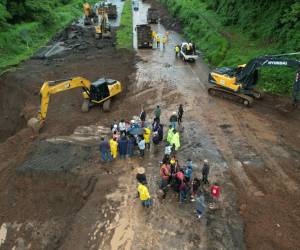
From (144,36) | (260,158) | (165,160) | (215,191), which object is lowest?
(260,158)

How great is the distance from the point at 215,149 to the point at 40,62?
23.2 m

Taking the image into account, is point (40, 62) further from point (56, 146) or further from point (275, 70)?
point (275, 70)

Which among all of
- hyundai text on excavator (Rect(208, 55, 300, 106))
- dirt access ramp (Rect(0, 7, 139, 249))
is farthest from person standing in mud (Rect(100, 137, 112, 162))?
hyundai text on excavator (Rect(208, 55, 300, 106))

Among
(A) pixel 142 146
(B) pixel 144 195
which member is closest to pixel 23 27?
(A) pixel 142 146

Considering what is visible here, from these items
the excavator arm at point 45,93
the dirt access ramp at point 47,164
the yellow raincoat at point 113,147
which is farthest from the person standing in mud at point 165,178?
the excavator arm at point 45,93

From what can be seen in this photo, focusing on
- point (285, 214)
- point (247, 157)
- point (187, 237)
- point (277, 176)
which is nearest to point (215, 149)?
point (247, 157)

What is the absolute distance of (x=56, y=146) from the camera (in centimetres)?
1866

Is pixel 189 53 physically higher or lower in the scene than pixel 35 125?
higher

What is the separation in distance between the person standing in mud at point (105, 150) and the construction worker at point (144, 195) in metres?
3.81

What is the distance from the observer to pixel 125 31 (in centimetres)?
4647

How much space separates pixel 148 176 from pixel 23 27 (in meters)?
31.1

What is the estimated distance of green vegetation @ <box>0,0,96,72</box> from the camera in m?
35.6

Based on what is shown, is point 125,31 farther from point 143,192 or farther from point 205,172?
point 143,192

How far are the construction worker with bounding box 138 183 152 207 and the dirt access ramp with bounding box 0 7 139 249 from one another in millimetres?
1955
